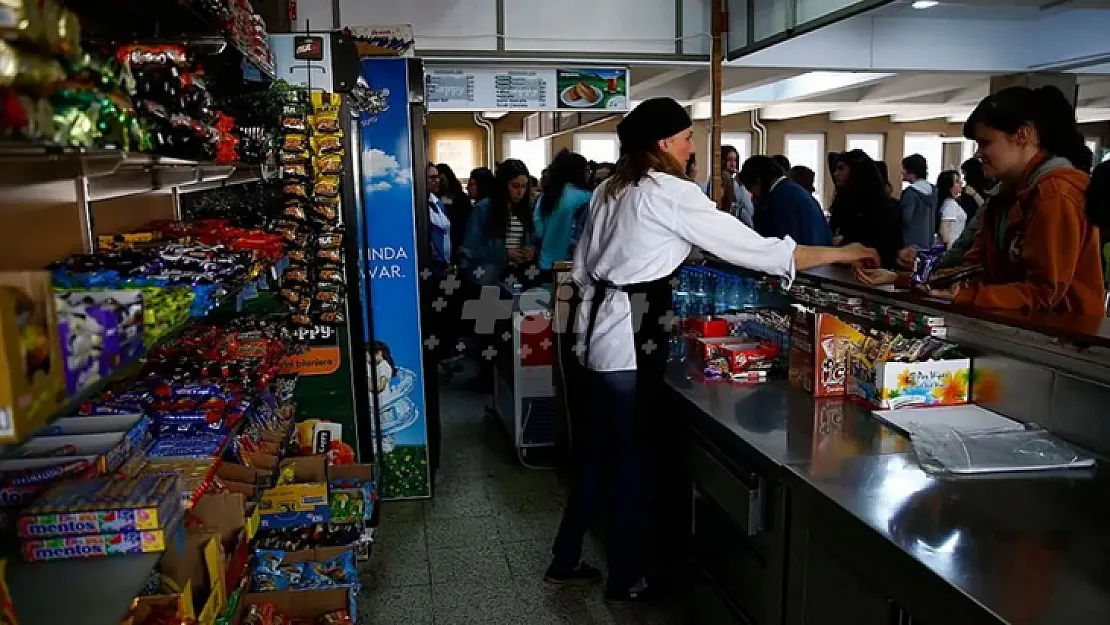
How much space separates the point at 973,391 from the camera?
7.38 feet

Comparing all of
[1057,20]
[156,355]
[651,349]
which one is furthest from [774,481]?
[1057,20]

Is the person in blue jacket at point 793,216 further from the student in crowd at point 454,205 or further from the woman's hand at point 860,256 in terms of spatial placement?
the student in crowd at point 454,205

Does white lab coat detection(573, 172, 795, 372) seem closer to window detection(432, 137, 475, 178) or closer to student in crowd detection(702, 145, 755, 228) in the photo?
student in crowd detection(702, 145, 755, 228)

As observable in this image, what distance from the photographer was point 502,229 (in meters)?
5.80

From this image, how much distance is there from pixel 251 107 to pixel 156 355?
107 cm

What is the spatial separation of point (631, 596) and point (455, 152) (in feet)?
36.8

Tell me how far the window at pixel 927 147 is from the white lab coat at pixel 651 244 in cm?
1352

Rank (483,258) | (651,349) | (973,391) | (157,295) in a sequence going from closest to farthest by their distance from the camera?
(157,295)
(973,391)
(651,349)
(483,258)

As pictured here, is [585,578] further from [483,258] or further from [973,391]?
[483,258]

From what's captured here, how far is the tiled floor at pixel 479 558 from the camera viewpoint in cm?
293

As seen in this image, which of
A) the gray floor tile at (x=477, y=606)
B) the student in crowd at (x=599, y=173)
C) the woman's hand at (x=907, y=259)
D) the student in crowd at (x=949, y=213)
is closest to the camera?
the woman's hand at (x=907, y=259)

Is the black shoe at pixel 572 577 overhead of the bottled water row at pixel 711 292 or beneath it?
beneath

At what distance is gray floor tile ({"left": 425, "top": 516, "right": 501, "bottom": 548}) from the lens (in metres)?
3.49

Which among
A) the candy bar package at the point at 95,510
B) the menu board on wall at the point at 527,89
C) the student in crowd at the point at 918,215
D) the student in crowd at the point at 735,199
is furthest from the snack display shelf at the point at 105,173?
the student in crowd at the point at 918,215
